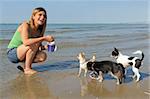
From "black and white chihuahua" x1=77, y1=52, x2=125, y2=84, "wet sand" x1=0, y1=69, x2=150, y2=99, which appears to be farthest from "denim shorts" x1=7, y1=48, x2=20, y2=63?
"black and white chihuahua" x1=77, y1=52, x2=125, y2=84

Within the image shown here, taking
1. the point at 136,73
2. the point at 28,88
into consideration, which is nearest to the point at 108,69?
the point at 136,73

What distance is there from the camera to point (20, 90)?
5.02 metres

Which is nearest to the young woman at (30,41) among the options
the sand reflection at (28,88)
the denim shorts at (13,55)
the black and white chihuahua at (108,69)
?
the denim shorts at (13,55)

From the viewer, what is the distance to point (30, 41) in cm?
578

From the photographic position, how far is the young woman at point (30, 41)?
19.1 ft

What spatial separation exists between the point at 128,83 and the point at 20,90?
161cm

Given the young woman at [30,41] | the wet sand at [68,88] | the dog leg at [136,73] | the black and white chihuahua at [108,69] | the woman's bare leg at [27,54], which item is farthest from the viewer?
the woman's bare leg at [27,54]

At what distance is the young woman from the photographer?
581 cm

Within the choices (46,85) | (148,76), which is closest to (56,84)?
(46,85)

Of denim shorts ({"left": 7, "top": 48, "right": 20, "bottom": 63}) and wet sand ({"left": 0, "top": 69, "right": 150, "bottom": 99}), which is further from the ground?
denim shorts ({"left": 7, "top": 48, "right": 20, "bottom": 63})

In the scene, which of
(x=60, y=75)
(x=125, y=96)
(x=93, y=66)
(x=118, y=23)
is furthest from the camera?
(x=118, y=23)

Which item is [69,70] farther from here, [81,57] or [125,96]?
[125,96]

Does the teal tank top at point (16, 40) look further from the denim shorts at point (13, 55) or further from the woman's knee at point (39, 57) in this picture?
the woman's knee at point (39, 57)

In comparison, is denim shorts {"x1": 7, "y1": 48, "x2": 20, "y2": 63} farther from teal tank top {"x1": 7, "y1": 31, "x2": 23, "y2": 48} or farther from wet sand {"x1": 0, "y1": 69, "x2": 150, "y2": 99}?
wet sand {"x1": 0, "y1": 69, "x2": 150, "y2": 99}
